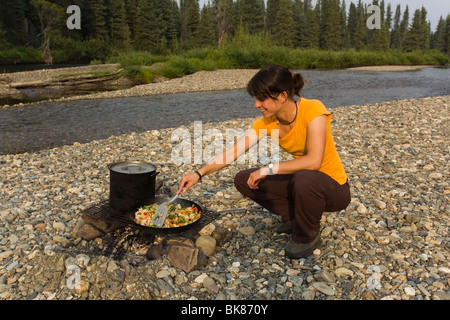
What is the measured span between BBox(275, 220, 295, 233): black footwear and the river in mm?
6140

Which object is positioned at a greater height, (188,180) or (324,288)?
(188,180)

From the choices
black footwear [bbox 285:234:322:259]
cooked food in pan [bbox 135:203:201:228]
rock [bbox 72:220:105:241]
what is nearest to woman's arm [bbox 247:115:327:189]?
black footwear [bbox 285:234:322:259]

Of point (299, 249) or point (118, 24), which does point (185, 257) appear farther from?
point (118, 24)

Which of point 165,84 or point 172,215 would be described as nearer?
point 172,215

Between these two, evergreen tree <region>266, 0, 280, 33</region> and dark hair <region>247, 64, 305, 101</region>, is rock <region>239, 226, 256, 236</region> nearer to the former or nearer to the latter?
dark hair <region>247, 64, 305, 101</region>

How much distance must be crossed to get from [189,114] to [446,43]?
81213 millimetres

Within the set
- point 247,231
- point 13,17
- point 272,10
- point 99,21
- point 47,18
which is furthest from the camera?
point 272,10

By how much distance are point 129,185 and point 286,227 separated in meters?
1.55

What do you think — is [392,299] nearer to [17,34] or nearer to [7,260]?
[7,260]

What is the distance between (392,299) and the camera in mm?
2783

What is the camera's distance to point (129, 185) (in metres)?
3.51

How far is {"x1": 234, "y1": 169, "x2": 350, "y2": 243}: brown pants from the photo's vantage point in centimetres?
308

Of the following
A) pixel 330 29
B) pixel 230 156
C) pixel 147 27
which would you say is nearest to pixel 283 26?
pixel 330 29

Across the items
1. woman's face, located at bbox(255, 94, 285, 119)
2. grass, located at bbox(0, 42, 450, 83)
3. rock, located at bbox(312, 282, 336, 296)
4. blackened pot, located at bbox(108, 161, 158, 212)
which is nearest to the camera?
rock, located at bbox(312, 282, 336, 296)
